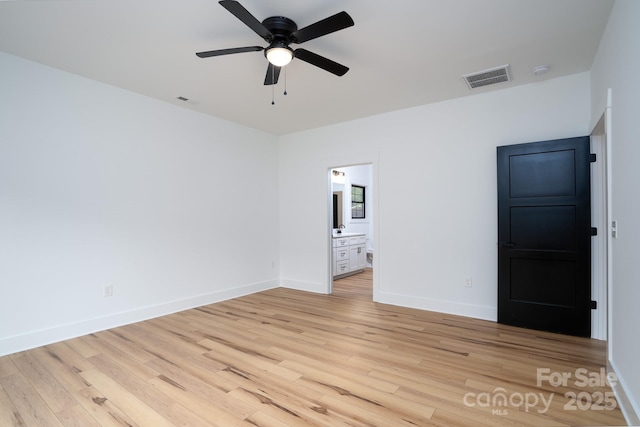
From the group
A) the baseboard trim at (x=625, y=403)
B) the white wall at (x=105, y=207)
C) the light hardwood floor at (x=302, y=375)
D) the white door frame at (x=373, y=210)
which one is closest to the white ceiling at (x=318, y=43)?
the white wall at (x=105, y=207)

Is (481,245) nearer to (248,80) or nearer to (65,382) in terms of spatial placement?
(248,80)

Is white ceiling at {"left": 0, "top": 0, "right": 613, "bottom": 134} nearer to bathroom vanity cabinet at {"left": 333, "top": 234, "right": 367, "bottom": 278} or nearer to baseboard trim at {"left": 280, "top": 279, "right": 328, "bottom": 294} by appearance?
baseboard trim at {"left": 280, "top": 279, "right": 328, "bottom": 294}

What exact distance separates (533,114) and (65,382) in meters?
5.23

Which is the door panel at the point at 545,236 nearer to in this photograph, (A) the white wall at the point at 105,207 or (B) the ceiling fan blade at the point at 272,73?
(B) the ceiling fan blade at the point at 272,73

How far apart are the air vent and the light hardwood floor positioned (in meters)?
2.81

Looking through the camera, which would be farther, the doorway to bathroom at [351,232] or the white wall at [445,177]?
the doorway to bathroom at [351,232]

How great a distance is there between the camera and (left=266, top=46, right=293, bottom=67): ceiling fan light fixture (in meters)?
2.35

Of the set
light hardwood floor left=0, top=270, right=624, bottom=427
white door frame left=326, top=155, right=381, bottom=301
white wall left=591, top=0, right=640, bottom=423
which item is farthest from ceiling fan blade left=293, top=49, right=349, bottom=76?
light hardwood floor left=0, top=270, right=624, bottom=427

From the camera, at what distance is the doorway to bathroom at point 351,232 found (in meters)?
5.81

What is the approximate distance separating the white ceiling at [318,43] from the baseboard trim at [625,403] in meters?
2.67

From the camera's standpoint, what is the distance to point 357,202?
8.53 meters

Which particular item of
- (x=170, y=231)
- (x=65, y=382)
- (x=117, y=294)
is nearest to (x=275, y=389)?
(x=65, y=382)

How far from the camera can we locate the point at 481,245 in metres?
3.84

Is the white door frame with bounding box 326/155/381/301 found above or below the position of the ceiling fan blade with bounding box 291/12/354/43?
below
